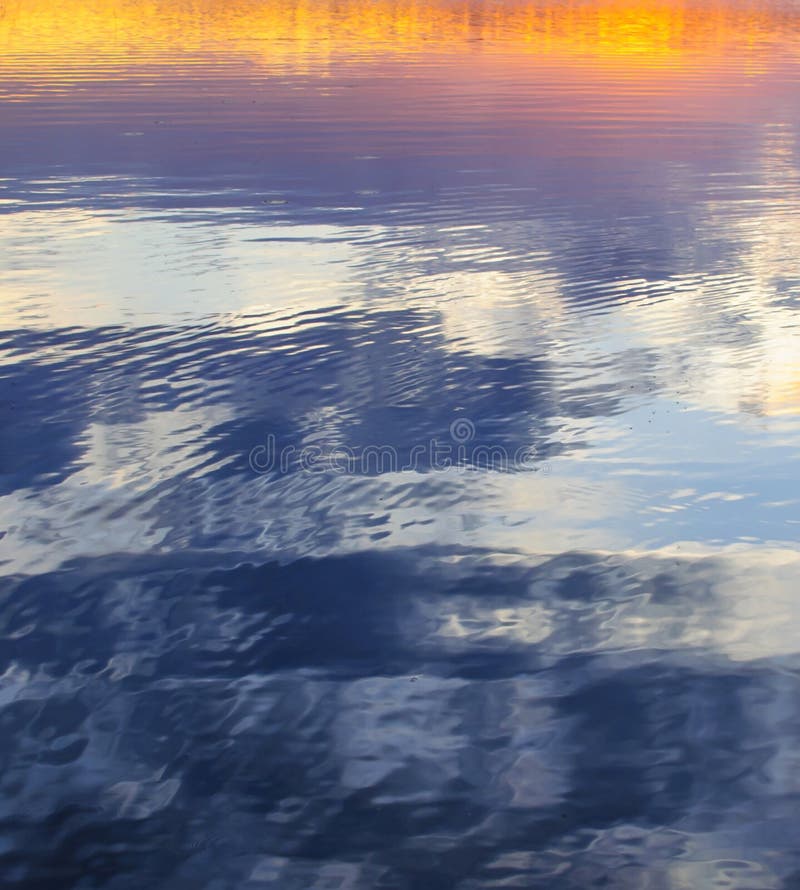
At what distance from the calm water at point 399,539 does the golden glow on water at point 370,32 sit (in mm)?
10525

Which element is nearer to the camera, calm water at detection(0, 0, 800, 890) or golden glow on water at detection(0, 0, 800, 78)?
calm water at detection(0, 0, 800, 890)

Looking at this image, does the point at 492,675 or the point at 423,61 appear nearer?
the point at 492,675

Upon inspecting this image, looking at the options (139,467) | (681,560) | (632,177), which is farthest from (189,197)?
(681,560)

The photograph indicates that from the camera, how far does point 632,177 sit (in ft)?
27.5

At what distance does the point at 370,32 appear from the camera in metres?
23.0

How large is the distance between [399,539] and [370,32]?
21.6 metres

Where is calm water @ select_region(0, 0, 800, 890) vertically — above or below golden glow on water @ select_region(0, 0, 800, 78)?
below

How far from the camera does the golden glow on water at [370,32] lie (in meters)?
17.8

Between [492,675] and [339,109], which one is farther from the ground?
[339,109]

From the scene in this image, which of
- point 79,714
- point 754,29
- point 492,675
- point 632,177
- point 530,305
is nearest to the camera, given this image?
point 79,714

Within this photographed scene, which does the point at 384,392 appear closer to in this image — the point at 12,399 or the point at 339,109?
the point at 12,399

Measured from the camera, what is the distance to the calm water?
2.14m

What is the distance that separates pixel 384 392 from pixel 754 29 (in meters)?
22.6

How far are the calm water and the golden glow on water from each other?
34.5 feet
